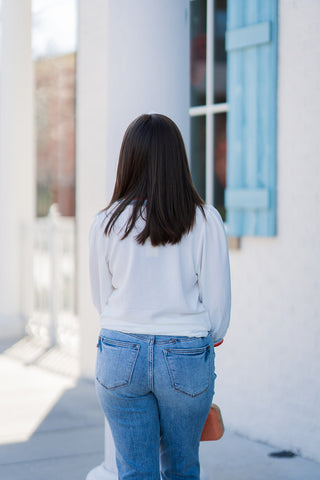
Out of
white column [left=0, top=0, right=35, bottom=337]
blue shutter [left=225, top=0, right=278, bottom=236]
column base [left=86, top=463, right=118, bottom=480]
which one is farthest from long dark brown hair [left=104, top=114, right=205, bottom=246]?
white column [left=0, top=0, right=35, bottom=337]

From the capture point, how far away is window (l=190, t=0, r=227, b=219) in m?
4.46

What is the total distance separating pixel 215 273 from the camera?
2.05 m

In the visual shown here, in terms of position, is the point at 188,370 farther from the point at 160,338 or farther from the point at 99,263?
the point at 99,263

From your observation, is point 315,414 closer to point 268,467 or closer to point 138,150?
point 268,467

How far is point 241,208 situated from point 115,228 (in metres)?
2.16

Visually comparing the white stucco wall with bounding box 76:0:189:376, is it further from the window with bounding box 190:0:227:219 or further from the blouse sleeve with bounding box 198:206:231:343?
the window with bounding box 190:0:227:219

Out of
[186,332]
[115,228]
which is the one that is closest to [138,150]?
[115,228]

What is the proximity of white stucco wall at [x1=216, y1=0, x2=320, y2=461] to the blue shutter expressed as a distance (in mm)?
54

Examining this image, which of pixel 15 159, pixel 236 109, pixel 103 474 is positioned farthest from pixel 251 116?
pixel 15 159

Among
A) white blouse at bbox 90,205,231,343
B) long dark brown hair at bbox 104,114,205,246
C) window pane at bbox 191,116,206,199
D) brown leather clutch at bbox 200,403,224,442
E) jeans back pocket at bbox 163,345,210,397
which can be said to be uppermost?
window pane at bbox 191,116,206,199

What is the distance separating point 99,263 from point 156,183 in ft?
1.01

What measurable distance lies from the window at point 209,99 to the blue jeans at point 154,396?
2543 mm

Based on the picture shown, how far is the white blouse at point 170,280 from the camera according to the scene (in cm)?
200

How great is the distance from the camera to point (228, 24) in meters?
4.17
